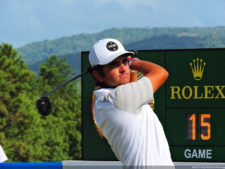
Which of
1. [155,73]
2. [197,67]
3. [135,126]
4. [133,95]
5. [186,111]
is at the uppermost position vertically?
[155,73]

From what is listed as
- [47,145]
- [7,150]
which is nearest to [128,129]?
[7,150]

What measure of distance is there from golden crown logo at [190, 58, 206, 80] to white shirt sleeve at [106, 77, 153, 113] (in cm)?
685

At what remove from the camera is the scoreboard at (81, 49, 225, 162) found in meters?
9.60

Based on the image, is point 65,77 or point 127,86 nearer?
point 127,86

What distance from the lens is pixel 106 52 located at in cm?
312

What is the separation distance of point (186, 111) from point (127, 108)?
669cm

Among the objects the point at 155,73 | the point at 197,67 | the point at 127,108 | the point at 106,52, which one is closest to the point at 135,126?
the point at 127,108

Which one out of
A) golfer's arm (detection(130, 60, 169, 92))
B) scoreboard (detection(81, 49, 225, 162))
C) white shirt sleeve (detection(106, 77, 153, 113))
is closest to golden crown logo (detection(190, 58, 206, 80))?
scoreboard (detection(81, 49, 225, 162))

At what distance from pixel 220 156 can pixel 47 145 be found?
1732 inches

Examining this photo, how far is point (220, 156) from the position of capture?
958cm

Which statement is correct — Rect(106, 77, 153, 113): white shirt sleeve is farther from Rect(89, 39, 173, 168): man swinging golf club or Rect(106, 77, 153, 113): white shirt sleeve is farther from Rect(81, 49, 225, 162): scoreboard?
Rect(81, 49, 225, 162): scoreboard

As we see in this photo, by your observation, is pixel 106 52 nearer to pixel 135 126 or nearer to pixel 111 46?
pixel 111 46

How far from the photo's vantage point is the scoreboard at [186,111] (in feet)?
31.5

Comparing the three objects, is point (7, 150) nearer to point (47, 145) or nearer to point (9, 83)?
point (9, 83)
